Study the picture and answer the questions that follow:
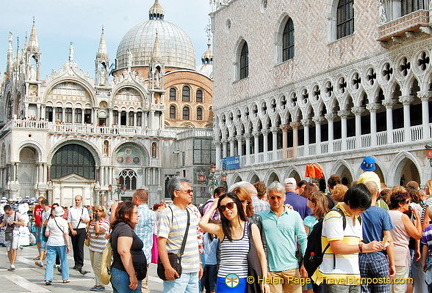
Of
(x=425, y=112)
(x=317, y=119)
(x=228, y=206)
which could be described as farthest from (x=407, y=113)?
(x=228, y=206)

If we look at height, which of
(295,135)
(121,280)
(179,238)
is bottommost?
(121,280)

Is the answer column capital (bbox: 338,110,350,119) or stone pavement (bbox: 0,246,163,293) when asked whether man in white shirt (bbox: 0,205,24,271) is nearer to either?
stone pavement (bbox: 0,246,163,293)

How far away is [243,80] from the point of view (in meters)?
34.9

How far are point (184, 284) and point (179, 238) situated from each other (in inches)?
17.0

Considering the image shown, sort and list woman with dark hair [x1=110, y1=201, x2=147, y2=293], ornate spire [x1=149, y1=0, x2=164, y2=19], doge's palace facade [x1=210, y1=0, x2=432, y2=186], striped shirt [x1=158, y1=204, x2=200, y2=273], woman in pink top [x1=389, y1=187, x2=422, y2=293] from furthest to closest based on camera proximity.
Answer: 1. ornate spire [x1=149, y1=0, x2=164, y2=19]
2. doge's palace facade [x1=210, y1=0, x2=432, y2=186]
3. woman in pink top [x1=389, y1=187, x2=422, y2=293]
4. woman with dark hair [x1=110, y1=201, x2=147, y2=293]
5. striped shirt [x1=158, y1=204, x2=200, y2=273]

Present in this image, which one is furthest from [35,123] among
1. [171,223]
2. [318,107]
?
[171,223]

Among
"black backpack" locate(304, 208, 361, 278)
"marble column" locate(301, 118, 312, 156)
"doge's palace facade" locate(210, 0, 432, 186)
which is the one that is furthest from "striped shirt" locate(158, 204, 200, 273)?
"marble column" locate(301, 118, 312, 156)

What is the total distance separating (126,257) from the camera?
6.70 metres

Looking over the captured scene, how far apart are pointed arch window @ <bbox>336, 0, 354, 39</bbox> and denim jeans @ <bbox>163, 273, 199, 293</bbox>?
21.5m

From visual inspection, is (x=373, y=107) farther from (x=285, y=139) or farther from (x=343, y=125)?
(x=285, y=139)

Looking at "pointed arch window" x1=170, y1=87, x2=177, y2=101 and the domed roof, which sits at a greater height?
the domed roof

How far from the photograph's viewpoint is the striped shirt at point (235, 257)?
5777mm

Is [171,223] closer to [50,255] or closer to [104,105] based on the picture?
[50,255]

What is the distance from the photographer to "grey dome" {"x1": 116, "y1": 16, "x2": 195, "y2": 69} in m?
55.7
